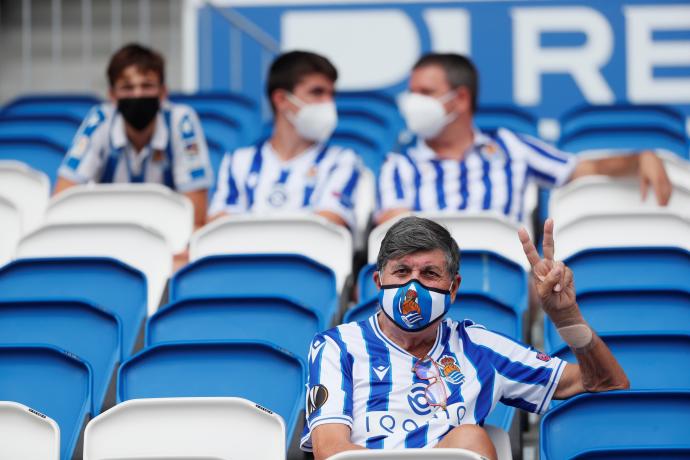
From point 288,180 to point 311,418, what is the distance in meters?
2.48

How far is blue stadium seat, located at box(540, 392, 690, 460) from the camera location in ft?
13.2

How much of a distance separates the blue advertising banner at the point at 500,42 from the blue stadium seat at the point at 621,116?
0.97 m

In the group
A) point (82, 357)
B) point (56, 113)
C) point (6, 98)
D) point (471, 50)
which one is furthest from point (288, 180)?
point (6, 98)

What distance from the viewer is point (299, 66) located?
6426 millimetres

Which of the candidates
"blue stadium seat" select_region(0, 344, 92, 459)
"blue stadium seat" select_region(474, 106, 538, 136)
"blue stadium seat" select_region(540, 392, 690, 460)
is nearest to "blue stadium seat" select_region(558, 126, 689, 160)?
"blue stadium seat" select_region(474, 106, 538, 136)

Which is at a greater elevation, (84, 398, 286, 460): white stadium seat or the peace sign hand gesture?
the peace sign hand gesture

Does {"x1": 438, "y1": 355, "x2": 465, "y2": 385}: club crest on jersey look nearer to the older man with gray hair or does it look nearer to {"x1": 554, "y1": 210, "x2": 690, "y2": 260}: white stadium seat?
the older man with gray hair

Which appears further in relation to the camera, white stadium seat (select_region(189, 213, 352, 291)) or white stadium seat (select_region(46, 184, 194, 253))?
white stadium seat (select_region(46, 184, 194, 253))

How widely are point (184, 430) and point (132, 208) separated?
2.19 m

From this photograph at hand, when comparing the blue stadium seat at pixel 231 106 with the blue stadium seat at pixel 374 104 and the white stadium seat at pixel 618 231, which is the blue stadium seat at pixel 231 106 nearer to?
the blue stadium seat at pixel 374 104

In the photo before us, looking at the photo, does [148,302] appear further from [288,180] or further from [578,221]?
[578,221]

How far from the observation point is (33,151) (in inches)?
292

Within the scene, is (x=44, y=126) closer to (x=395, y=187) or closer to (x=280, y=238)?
(x=395, y=187)

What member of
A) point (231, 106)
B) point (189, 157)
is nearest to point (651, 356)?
point (189, 157)
